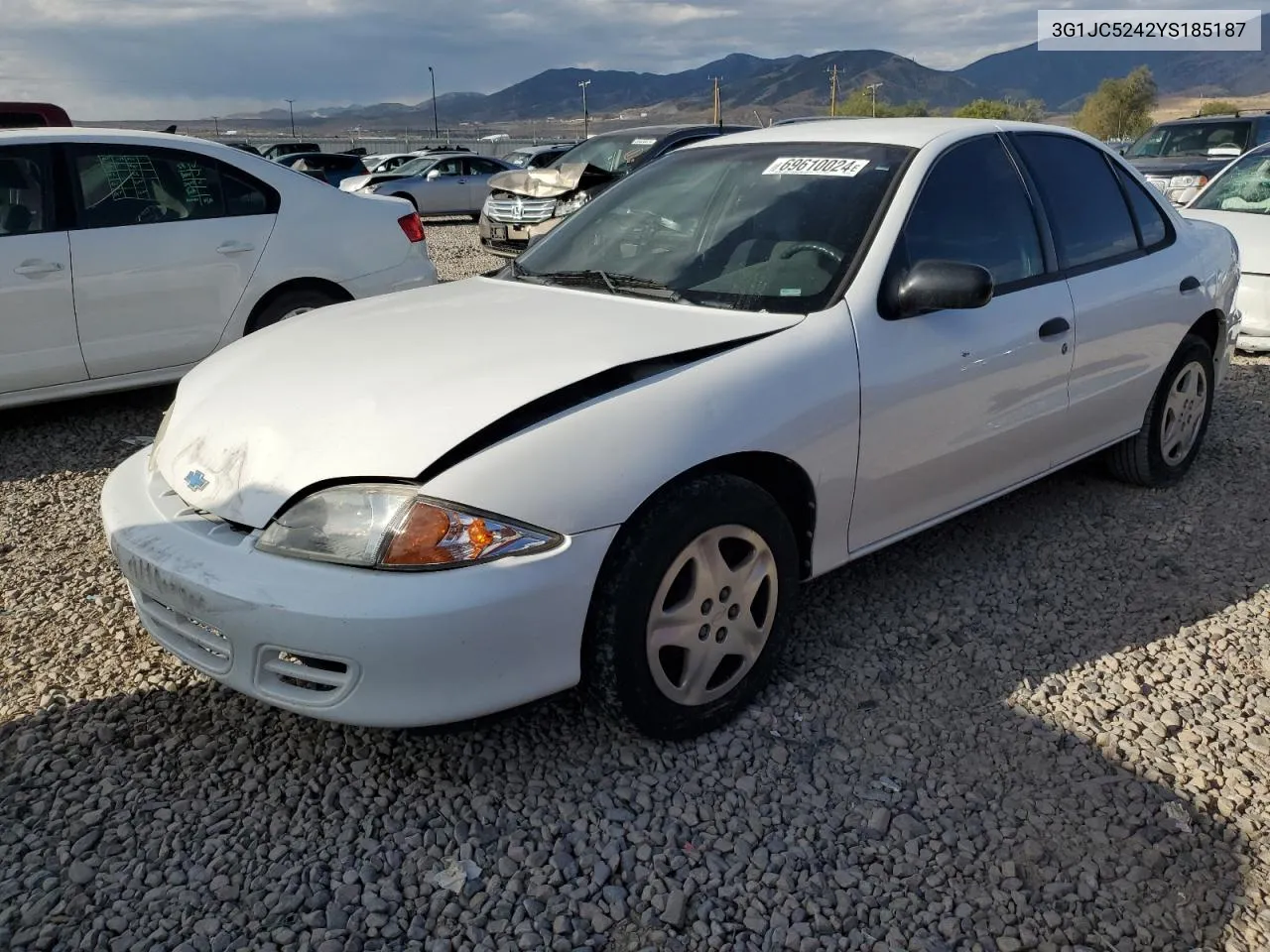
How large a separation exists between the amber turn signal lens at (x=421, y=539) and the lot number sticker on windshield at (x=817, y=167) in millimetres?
1827

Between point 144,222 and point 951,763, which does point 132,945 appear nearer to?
point 951,763

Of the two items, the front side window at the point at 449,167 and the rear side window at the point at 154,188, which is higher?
the rear side window at the point at 154,188

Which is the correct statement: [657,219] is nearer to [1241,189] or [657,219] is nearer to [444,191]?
[1241,189]

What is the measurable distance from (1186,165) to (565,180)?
727 cm

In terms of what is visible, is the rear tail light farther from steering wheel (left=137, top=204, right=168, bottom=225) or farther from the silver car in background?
the silver car in background

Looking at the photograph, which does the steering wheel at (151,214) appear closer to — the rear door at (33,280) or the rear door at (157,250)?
the rear door at (157,250)

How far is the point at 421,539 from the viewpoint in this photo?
7.11ft

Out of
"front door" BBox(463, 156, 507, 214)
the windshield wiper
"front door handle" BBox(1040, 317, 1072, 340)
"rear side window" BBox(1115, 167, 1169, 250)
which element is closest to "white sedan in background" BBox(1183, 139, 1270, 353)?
"rear side window" BBox(1115, 167, 1169, 250)

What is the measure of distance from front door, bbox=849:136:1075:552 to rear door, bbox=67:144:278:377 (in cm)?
380

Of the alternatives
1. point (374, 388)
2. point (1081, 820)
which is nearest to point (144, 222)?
point (374, 388)

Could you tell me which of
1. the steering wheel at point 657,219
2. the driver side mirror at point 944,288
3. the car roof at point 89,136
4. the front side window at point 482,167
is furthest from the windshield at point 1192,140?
the front side window at point 482,167

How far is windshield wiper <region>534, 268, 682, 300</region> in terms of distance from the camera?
10.1ft

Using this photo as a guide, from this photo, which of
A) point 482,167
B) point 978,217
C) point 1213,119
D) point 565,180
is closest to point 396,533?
point 978,217

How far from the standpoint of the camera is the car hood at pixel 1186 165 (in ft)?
36.9
